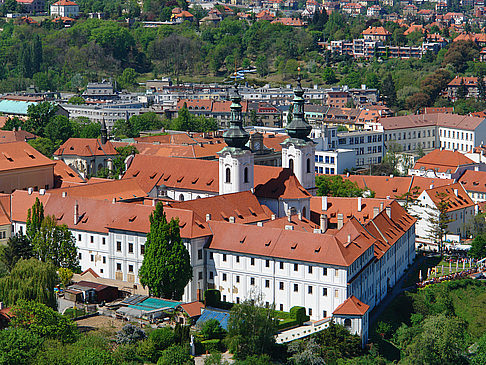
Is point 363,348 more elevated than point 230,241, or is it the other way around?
point 230,241

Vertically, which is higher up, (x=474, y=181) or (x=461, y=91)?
(x=461, y=91)

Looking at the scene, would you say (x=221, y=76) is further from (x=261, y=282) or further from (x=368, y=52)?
(x=261, y=282)

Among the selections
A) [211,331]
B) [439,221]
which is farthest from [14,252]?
[439,221]

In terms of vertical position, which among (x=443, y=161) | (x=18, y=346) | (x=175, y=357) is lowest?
(x=175, y=357)

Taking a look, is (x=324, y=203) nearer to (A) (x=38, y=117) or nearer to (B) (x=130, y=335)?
(B) (x=130, y=335)

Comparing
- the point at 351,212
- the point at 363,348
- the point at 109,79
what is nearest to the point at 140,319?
the point at 363,348

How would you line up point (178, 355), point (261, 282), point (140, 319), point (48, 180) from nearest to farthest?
point (178, 355) < point (140, 319) < point (261, 282) < point (48, 180)

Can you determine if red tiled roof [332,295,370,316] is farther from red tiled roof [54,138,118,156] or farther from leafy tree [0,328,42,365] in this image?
red tiled roof [54,138,118,156]

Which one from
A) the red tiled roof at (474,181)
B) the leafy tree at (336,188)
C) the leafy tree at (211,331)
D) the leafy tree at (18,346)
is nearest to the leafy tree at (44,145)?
the leafy tree at (336,188)
